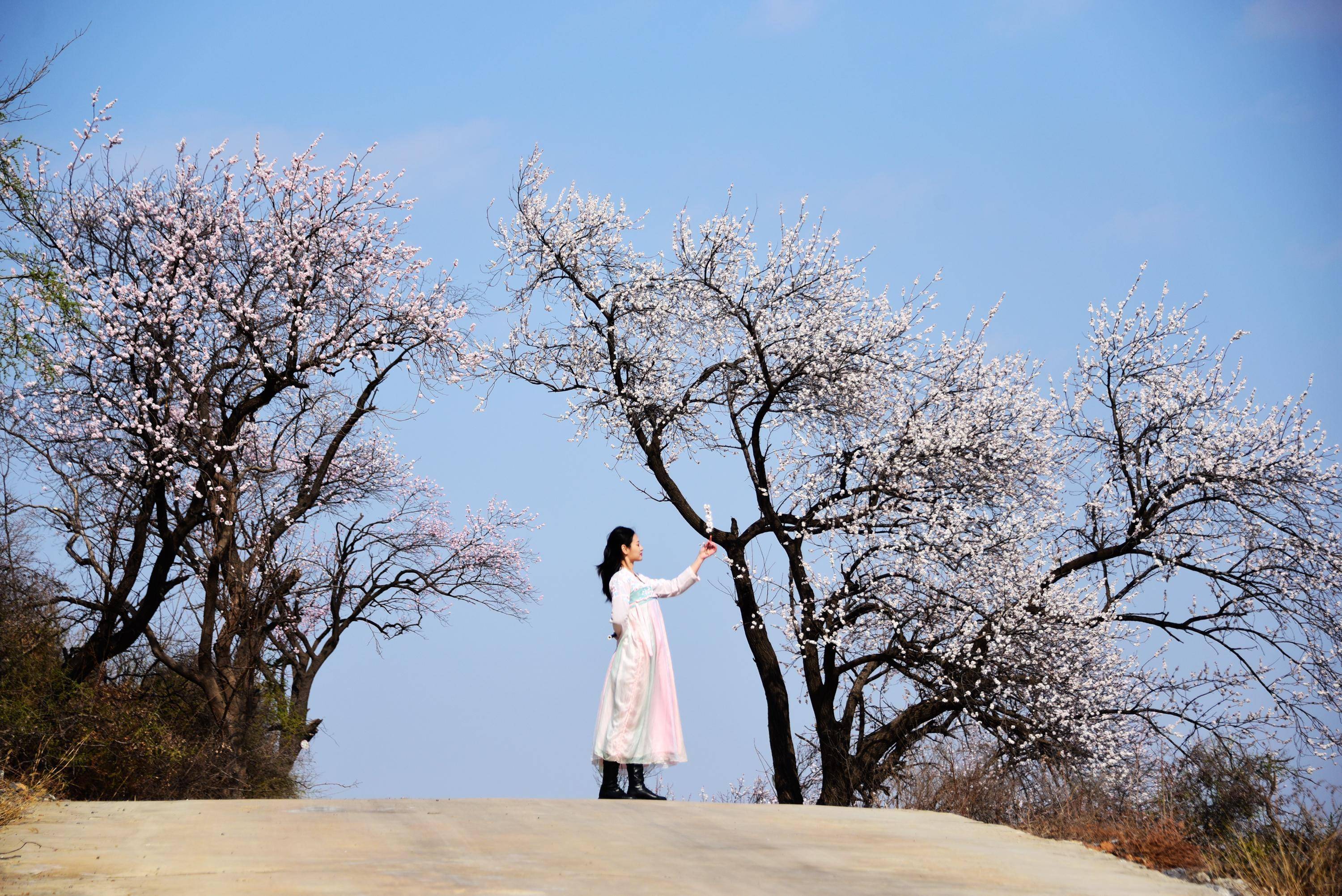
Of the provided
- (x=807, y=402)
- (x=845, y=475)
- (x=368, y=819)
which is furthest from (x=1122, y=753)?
(x=368, y=819)

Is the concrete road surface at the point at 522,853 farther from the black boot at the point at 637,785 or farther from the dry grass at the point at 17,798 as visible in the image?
the black boot at the point at 637,785

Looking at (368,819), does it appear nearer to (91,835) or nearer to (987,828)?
(91,835)

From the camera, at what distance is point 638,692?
838cm

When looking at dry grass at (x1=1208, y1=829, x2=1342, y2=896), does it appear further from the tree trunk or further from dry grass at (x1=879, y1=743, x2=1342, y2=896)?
the tree trunk

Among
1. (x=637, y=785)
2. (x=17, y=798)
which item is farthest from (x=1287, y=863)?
(x=17, y=798)

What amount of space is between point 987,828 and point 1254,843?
1519 mm

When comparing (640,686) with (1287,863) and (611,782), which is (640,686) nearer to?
(611,782)

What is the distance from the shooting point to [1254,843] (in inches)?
235

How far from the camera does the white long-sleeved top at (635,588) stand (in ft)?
27.8

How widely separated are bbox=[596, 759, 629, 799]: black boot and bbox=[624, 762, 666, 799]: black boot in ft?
0.26

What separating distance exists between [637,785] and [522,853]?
10.5 ft

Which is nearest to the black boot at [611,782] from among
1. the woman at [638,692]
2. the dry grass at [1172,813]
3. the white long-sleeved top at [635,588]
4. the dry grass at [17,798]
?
the woman at [638,692]

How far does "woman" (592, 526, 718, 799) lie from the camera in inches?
328

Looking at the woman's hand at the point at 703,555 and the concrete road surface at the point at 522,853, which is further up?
the woman's hand at the point at 703,555
